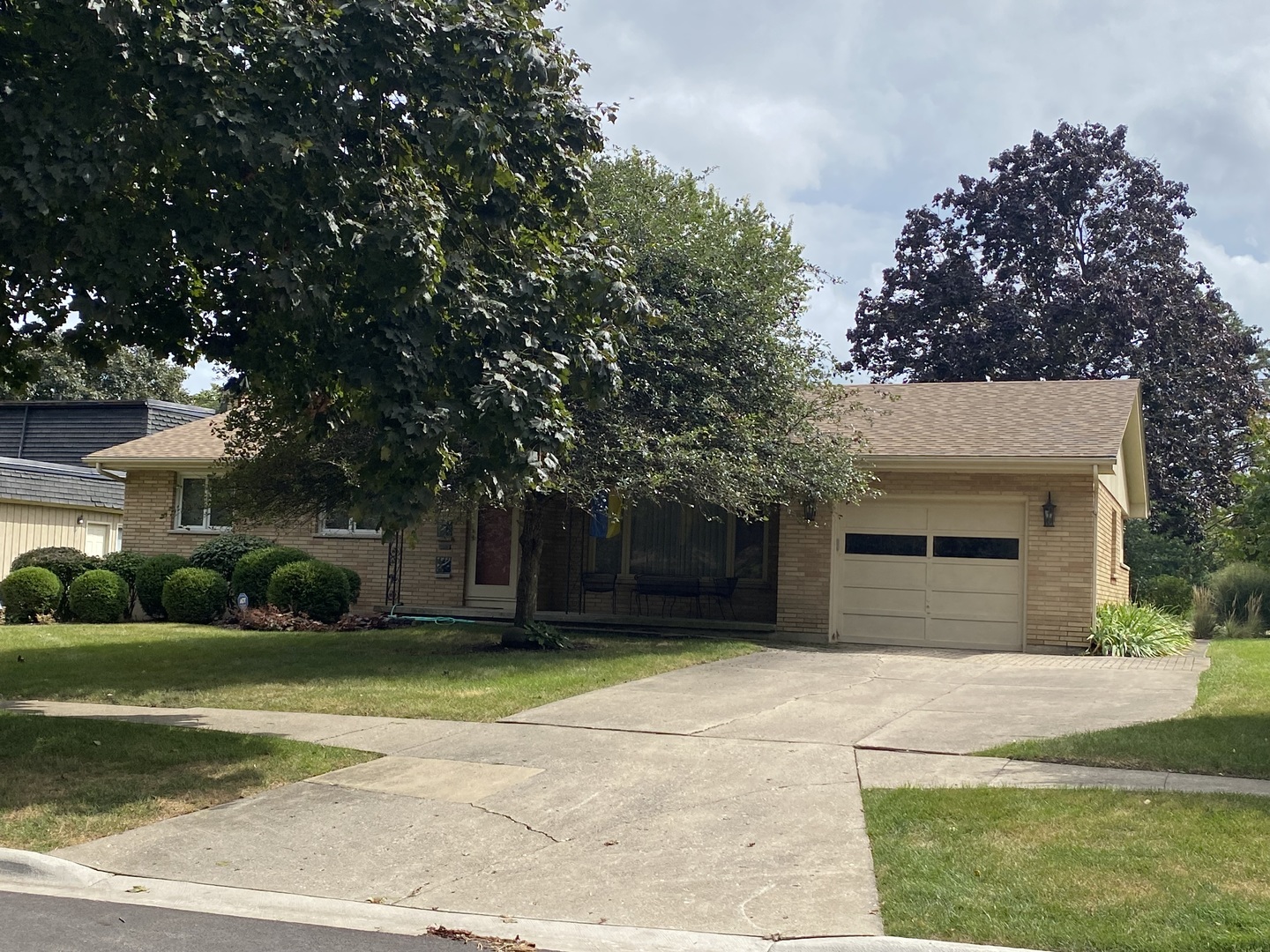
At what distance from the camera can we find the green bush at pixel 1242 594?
23375 mm

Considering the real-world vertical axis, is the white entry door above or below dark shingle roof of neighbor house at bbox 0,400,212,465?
below

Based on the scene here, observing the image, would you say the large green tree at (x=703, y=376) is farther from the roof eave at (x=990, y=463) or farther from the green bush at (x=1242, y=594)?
the green bush at (x=1242, y=594)

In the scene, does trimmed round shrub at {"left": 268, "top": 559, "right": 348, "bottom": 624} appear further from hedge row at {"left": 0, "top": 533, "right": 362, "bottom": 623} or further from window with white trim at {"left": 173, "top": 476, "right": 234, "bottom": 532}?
window with white trim at {"left": 173, "top": 476, "right": 234, "bottom": 532}

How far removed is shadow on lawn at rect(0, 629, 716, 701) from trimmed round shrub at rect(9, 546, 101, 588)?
5.08 m

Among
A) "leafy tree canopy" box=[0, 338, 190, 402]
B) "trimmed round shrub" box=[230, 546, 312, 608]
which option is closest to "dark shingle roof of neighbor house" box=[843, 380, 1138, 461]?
"trimmed round shrub" box=[230, 546, 312, 608]

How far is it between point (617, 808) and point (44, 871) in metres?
3.39

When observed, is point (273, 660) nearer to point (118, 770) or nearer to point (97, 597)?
point (118, 770)

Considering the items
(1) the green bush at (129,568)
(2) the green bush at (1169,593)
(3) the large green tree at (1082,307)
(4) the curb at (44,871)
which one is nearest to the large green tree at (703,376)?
(4) the curb at (44,871)

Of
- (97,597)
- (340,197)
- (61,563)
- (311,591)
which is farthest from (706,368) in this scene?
(61,563)

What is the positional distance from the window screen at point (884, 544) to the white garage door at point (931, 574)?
1 cm

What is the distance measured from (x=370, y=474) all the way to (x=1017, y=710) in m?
6.48

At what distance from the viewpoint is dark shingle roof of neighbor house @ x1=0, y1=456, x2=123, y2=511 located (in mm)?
25312

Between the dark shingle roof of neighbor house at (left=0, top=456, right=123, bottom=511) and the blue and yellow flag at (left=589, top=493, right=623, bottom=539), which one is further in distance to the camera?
the dark shingle roof of neighbor house at (left=0, top=456, right=123, bottom=511)

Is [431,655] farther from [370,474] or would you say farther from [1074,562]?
[1074,562]
